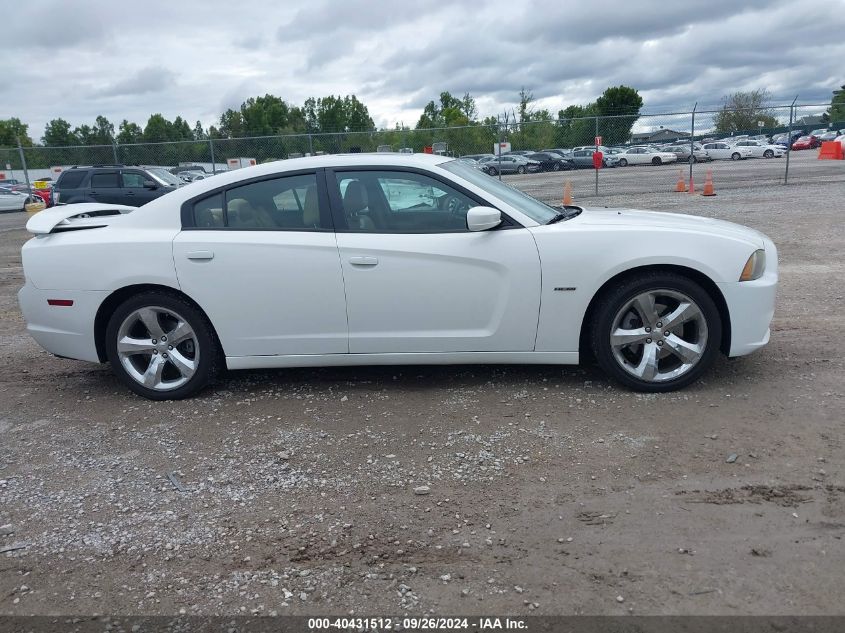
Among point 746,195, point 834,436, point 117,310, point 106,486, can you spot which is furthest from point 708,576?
point 746,195

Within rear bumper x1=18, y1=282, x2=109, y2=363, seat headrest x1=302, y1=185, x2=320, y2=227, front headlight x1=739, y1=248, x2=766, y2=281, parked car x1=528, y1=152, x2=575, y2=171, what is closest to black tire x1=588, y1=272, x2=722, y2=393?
front headlight x1=739, y1=248, x2=766, y2=281

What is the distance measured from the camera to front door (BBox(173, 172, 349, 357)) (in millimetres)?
4465

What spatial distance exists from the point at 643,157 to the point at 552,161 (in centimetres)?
475

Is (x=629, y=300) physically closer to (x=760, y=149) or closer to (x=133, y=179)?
(x=133, y=179)

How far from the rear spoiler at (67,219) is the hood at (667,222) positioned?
11.0 feet

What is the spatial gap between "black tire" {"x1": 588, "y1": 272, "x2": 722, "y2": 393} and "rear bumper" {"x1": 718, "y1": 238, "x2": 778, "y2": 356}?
0.10m

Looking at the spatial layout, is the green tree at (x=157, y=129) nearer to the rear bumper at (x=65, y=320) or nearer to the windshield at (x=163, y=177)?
the windshield at (x=163, y=177)

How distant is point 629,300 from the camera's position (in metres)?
4.29

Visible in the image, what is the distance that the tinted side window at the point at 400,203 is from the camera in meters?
4.47

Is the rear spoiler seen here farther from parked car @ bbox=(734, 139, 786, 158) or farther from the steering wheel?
parked car @ bbox=(734, 139, 786, 158)

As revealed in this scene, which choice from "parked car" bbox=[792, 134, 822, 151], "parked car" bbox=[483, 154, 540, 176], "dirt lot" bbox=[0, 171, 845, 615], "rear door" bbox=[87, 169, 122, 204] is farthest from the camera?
"parked car" bbox=[792, 134, 822, 151]

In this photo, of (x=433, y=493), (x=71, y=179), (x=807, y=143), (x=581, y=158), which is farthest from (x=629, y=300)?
(x=807, y=143)


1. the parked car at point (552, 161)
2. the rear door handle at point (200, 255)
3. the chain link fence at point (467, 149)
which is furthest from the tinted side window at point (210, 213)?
the parked car at point (552, 161)

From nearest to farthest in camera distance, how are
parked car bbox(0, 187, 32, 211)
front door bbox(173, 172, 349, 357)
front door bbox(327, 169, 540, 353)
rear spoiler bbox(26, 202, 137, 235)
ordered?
1. front door bbox(327, 169, 540, 353)
2. front door bbox(173, 172, 349, 357)
3. rear spoiler bbox(26, 202, 137, 235)
4. parked car bbox(0, 187, 32, 211)
